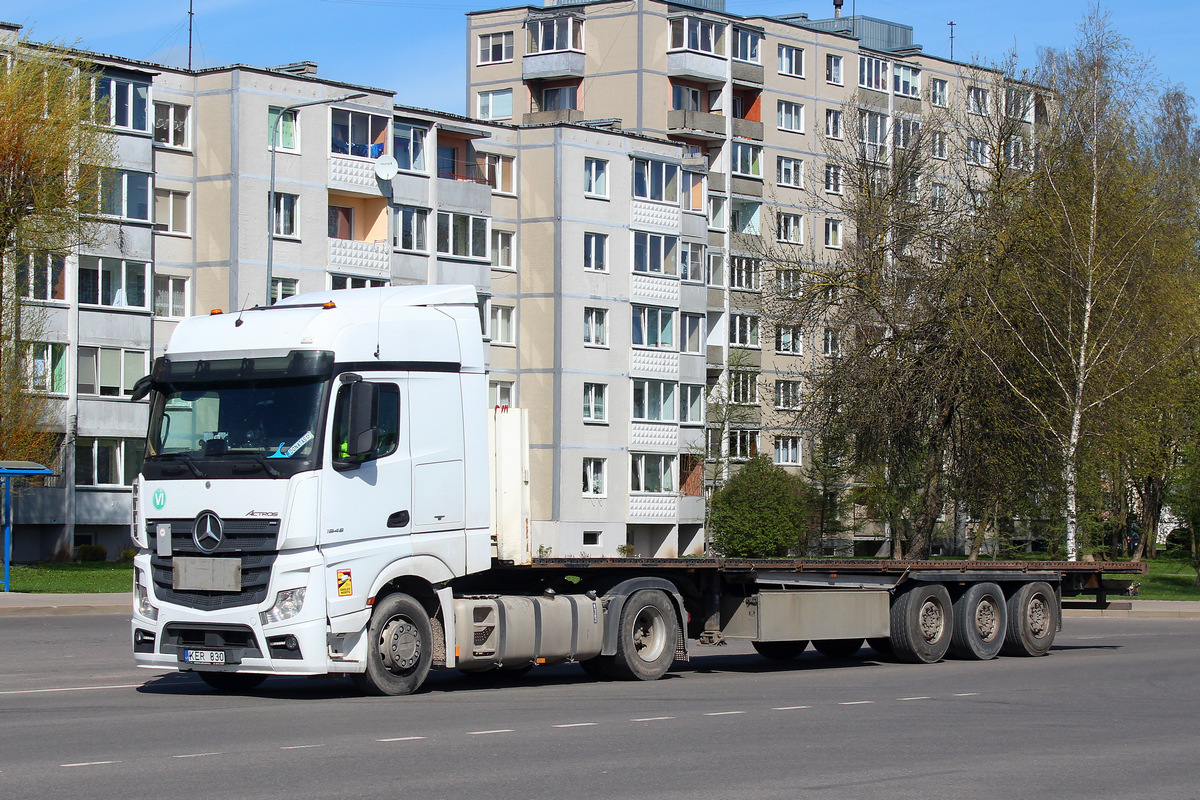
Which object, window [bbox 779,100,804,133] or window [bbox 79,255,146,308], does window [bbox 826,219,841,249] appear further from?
window [bbox 79,255,146,308]

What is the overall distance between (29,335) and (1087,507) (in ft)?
109

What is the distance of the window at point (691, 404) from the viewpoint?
235ft

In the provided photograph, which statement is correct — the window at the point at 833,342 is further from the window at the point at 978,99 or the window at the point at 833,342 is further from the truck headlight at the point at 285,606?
the truck headlight at the point at 285,606

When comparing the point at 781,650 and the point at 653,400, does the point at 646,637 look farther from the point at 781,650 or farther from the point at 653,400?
the point at 653,400

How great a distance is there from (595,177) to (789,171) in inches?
692

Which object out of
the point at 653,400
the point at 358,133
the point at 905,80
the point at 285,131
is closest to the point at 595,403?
the point at 653,400

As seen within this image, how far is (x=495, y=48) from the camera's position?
258 ft

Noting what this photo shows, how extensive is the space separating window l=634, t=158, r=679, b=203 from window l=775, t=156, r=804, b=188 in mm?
12025

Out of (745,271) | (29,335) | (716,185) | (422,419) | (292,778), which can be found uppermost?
(716,185)

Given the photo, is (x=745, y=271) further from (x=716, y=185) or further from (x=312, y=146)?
(x=312, y=146)

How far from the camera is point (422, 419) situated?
1550 cm

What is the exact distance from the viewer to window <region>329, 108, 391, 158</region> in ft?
186

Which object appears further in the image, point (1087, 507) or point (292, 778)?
point (1087, 507)

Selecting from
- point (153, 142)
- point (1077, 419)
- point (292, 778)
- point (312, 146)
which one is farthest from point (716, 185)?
point (292, 778)
